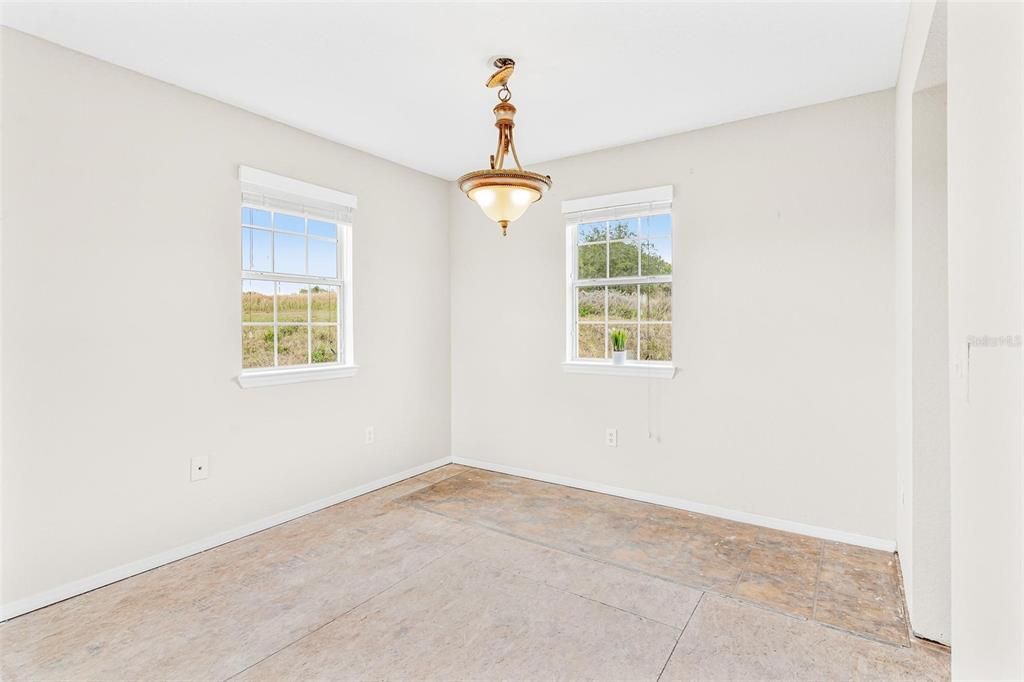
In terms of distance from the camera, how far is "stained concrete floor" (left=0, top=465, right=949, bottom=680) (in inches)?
78.5

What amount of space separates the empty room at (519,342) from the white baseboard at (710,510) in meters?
0.02

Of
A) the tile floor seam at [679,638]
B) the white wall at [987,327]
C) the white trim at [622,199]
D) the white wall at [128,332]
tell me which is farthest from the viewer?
the white trim at [622,199]

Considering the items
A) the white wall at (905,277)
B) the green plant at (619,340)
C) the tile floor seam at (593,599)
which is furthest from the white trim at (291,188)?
the white wall at (905,277)

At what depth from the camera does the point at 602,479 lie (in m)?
4.03

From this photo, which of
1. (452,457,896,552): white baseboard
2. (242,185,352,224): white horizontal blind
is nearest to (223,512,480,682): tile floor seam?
(452,457,896,552): white baseboard

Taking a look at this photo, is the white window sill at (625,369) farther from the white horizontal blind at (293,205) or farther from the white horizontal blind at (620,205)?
the white horizontal blind at (293,205)

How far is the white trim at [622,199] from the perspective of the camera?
368 cm

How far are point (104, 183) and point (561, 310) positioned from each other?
9.78ft

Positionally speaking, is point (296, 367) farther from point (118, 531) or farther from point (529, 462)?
point (529, 462)

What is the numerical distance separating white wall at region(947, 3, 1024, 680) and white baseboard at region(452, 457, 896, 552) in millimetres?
2144

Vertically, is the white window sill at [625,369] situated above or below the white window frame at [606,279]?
below

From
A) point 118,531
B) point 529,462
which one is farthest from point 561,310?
point 118,531

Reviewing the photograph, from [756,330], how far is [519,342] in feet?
6.13

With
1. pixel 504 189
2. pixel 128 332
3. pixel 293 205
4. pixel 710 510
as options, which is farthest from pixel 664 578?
pixel 293 205
